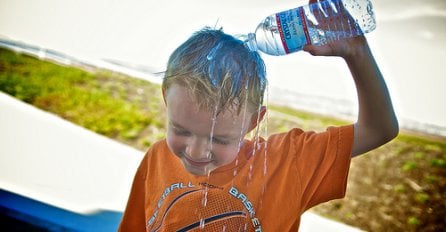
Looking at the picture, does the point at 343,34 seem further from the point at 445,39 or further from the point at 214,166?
the point at 445,39

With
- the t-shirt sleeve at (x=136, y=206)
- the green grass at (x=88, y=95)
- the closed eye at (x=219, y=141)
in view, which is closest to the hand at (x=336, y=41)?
the closed eye at (x=219, y=141)

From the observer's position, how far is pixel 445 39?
213cm

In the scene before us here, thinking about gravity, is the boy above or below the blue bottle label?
below

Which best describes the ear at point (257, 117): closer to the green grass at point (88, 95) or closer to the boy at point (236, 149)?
the boy at point (236, 149)

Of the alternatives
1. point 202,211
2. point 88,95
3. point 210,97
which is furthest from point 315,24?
point 88,95

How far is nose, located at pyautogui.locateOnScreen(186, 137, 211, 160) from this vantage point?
0.94 meters

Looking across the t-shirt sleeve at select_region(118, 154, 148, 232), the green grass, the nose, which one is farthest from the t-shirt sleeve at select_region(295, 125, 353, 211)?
the green grass

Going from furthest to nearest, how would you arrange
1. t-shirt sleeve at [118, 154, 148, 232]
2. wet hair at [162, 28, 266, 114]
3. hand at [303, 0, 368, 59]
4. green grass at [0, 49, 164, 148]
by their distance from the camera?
green grass at [0, 49, 164, 148]
t-shirt sleeve at [118, 154, 148, 232]
wet hair at [162, 28, 266, 114]
hand at [303, 0, 368, 59]

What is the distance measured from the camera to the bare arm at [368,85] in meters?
0.81

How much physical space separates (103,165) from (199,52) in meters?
1.60

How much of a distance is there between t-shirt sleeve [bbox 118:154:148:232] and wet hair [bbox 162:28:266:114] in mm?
285

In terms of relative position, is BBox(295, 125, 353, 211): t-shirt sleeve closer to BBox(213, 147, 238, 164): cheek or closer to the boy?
the boy

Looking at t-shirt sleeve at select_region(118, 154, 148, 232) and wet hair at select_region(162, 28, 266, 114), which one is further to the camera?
t-shirt sleeve at select_region(118, 154, 148, 232)

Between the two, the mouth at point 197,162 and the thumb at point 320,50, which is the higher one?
the thumb at point 320,50
